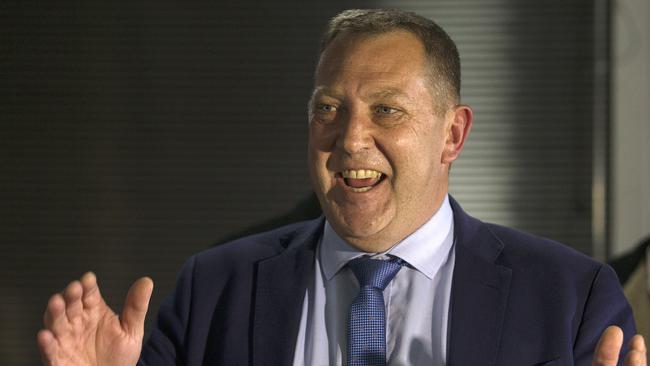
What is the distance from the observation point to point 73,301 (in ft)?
5.22

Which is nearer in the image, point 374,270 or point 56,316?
point 56,316

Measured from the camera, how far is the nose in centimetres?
184

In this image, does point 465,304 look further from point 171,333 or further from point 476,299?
point 171,333

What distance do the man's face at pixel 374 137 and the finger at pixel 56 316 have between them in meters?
0.54

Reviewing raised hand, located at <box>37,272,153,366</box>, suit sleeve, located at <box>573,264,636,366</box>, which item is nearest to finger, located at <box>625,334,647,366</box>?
suit sleeve, located at <box>573,264,636,366</box>

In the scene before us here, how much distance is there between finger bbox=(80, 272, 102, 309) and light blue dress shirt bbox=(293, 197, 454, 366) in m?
0.41

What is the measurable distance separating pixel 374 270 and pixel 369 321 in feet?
0.36

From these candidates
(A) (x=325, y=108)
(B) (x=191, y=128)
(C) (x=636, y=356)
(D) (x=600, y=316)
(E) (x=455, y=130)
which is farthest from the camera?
(B) (x=191, y=128)

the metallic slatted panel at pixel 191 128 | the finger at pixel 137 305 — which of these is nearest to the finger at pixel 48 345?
the finger at pixel 137 305

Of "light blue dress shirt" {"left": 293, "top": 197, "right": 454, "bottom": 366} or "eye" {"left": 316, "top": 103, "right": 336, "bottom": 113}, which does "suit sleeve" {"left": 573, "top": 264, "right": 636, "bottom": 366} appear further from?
"eye" {"left": 316, "top": 103, "right": 336, "bottom": 113}

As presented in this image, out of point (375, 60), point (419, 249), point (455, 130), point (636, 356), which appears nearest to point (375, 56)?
point (375, 60)

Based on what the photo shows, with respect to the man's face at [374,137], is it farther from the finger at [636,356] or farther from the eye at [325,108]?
the finger at [636,356]

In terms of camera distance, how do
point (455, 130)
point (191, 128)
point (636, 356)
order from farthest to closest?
point (191, 128)
point (455, 130)
point (636, 356)

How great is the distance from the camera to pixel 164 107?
371cm
